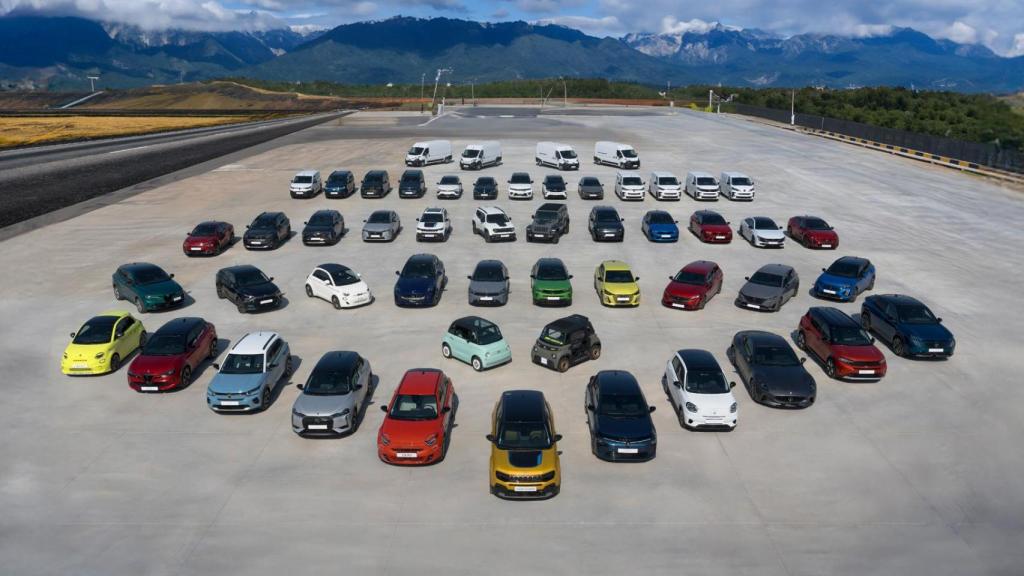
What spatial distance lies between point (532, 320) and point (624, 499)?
12119 mm

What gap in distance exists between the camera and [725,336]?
83.0ft

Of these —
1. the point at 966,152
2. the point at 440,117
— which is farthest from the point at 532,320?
the point at 440,117

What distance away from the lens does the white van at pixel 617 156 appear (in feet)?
191

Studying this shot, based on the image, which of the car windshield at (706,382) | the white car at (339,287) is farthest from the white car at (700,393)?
the white car at (339,287)

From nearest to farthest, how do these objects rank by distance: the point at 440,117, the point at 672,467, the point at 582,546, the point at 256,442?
the point at 582,546 → the point at 672,467 → the point at 256,442 → the point at 440,117

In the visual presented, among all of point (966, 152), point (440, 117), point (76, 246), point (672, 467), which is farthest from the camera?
point (440, 117)

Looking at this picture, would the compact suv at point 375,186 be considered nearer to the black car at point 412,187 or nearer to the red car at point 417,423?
the black car at point 412,187

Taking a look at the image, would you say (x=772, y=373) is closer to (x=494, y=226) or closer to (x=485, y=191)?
(x=494, y=226)

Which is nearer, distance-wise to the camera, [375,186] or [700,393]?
[700,393]

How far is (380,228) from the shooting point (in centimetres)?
3744

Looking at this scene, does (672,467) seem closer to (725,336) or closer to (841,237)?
(725,336)

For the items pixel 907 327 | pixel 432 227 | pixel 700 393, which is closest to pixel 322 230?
pixel 432 227

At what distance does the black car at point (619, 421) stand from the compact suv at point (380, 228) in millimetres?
21443

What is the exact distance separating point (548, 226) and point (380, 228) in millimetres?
9223
